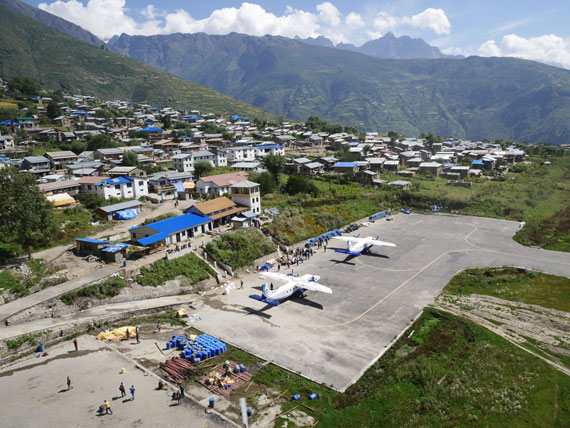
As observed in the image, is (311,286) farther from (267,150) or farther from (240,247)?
(267,150)

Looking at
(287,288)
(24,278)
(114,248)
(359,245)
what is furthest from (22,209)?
(359,245)

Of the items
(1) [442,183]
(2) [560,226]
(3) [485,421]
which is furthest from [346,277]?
(1) [442,183]

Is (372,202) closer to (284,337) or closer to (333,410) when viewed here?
(284,337)

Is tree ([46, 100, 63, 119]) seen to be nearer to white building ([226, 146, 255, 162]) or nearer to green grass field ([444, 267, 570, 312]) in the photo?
white building ([226, 146, 255, 162])

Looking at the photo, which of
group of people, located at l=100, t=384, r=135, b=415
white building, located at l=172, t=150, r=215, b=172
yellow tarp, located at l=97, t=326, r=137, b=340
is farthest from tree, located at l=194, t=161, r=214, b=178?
group of people, located at l=100, t=384, r=135, b=415

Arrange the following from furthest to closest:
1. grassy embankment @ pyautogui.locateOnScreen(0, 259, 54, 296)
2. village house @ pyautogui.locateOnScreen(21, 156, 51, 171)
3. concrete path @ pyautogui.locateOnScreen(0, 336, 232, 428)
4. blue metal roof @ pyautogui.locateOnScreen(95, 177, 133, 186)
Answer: village house @ pyautogui.locateOnScreen(21, 156, 51, 171) < blue metal roof @ pyautogui.locateOnScreen(95, 177, 133, 186) < grassy embankment @ pyautogui.locateOnScreen(0, 259, 54, 296) < concrete path @ pyautogui.locateOnScreen(0, 336, 232, 428)
